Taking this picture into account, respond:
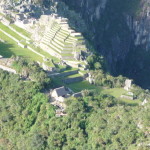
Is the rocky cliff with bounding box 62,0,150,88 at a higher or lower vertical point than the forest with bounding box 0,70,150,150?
lower

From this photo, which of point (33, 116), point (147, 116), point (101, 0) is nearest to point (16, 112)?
point (33, 116)

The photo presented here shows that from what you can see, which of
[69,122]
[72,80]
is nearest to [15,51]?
[72,80]

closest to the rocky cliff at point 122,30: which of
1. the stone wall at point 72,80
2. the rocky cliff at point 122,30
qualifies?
the rocky cliff at point 122,30

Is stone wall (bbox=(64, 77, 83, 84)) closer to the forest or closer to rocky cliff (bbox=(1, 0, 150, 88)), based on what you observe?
the forest

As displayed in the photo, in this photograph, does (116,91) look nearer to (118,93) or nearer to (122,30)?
(118,93)

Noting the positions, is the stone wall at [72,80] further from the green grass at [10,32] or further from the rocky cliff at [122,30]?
the rocky cliff at [122,30]

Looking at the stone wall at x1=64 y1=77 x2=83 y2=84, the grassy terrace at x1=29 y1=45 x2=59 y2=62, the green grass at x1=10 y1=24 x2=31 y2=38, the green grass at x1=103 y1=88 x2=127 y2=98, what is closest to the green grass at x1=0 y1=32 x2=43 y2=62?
the grassy terrace at x1=29 y1=45 x2=59 y2=62

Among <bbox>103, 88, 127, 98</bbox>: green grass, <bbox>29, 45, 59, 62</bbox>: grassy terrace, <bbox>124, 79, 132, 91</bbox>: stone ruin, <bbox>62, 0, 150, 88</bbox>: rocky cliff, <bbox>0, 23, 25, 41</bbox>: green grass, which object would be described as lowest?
<bbox>62, 0, 150, 88</bbox>: rocky cliff
